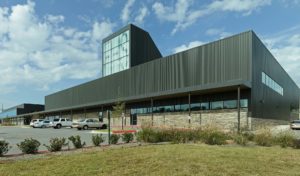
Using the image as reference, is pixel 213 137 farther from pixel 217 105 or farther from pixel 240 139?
pixel 217 105

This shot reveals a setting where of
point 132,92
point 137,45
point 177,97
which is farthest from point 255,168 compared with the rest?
point 137,45

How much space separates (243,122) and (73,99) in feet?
169

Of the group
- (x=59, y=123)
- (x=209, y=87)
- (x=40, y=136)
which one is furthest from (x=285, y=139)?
(x=59, y=123)

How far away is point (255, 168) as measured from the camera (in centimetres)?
851

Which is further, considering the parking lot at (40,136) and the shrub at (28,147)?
the parking lot at (40,136)

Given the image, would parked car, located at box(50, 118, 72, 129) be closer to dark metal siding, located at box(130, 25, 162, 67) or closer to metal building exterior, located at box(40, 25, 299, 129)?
metal building exterior, located at box(40, 25, 299, 129)

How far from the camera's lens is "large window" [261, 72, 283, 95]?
3775 cm

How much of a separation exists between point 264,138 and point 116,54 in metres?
55.2

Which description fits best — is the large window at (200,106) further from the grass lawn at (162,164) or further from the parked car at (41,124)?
the grass lawn at (162,164)

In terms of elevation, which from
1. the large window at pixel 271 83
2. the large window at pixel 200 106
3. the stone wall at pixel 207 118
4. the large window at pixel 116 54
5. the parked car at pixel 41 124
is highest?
the large window at pixel 116 54

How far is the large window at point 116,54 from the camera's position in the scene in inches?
2516

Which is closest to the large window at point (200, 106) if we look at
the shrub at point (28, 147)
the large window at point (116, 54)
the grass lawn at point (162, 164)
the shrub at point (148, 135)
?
the shrub at point (148, 135)

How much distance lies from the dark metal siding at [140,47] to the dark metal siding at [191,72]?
7.78 metres

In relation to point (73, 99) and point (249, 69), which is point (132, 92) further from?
point (73, 99)
